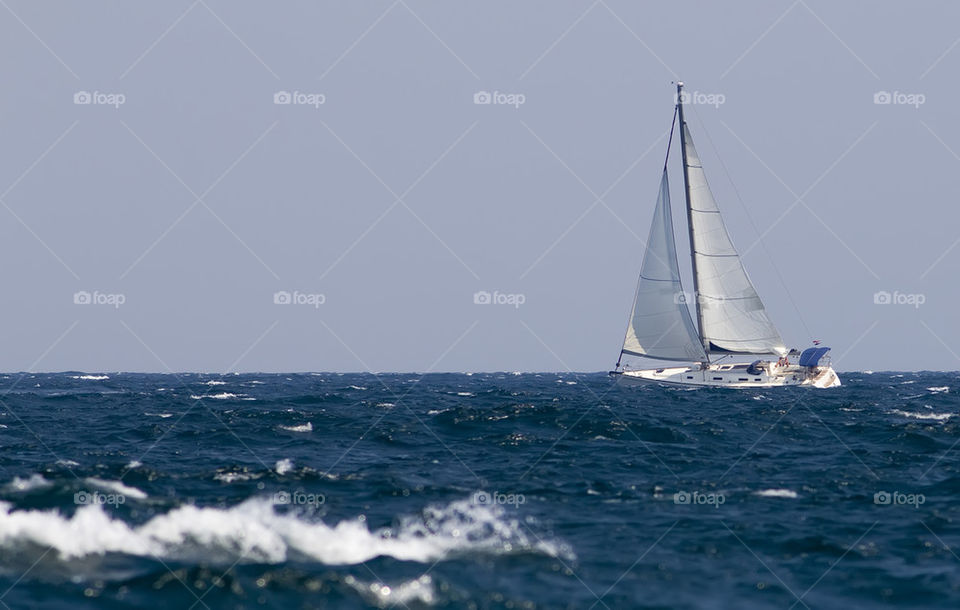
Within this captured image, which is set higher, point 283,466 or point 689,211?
point 689,211

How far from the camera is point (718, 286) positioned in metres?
69.1

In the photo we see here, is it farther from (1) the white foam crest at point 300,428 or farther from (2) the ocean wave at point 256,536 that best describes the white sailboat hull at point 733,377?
(2) the ocean wave at point 256,536

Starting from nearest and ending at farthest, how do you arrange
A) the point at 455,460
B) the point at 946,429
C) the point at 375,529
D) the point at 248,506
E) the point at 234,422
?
the point at 375,529
the point at 248,506
the point at 455,460
the point at 946,429
the point at 234,422

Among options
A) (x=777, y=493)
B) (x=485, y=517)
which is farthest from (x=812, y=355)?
(x=485, y=517)

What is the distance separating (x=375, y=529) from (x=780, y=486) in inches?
385

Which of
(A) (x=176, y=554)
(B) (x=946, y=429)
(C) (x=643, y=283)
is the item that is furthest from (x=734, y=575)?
(C) (x=643, y=283)

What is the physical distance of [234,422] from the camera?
36.8m

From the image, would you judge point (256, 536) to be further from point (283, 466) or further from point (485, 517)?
point (283, 466)

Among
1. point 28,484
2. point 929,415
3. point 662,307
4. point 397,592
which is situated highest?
point 662,307

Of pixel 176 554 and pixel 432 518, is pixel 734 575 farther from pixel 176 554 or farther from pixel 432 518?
pixel 176 554

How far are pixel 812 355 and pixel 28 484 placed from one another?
58.8 meters

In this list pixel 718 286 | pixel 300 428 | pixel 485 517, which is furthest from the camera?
pixel 718 286

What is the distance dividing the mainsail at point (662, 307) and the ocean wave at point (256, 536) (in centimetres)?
5087

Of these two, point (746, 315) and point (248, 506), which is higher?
point (746, 315)
